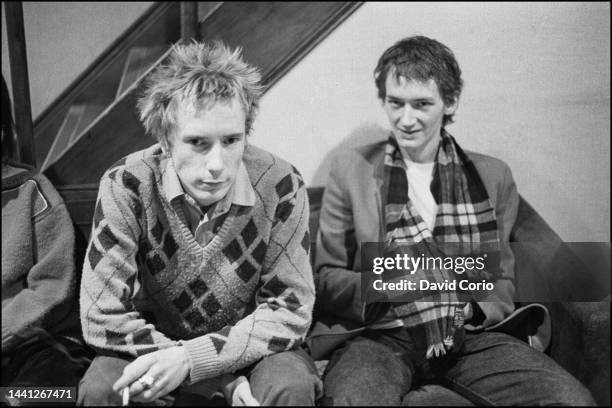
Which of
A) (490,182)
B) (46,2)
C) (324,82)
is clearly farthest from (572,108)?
(46,2)

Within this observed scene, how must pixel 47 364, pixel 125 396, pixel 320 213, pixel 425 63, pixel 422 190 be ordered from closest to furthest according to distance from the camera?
pixel 125 396 < pixel 47 364 < pixel 425 63 < pixel 422 190 < pixel 320 213

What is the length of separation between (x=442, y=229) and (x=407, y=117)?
266mm

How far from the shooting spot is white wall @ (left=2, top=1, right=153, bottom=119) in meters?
1.40

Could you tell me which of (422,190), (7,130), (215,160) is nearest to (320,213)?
(422,190)

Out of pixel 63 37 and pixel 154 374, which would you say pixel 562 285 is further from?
pixel 63 37

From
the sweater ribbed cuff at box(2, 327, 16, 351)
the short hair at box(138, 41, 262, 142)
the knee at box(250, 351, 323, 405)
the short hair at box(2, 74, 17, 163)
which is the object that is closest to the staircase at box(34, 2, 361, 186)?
the short hair at box(2, 74, 17, 163)

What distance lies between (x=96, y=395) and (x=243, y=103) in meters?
0.61

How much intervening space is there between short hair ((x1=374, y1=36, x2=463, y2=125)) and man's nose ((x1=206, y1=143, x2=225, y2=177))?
46 cm

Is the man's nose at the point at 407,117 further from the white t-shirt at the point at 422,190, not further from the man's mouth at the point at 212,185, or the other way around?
the man's mouth at the point at 212,185

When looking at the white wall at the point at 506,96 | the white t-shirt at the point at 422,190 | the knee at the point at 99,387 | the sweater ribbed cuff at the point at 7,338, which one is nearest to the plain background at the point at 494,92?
the white wall at the point at 506,96

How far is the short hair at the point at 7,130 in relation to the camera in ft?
4.34

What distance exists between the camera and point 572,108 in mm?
1476

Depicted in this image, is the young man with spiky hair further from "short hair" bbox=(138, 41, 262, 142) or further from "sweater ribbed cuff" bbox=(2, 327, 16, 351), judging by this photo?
"sweater ribbed cuff" bbox=(2, 327, 16, 351)

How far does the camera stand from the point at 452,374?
1.46 metres
